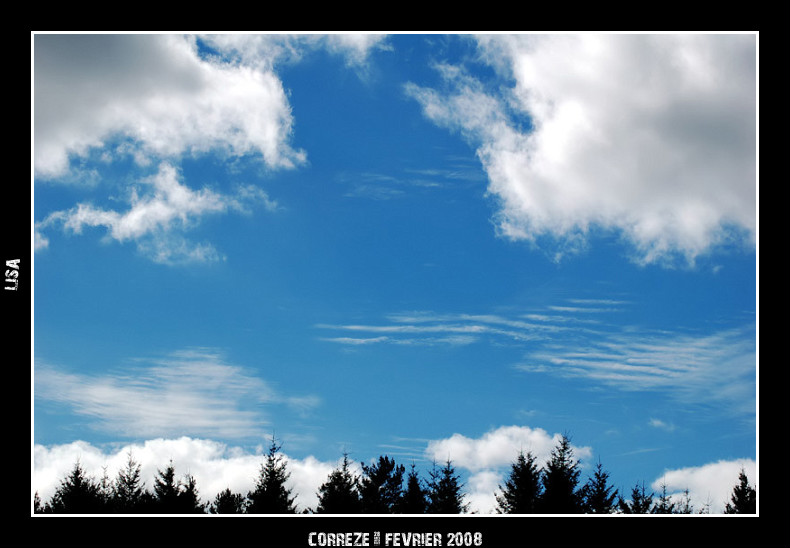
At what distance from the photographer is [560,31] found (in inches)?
530

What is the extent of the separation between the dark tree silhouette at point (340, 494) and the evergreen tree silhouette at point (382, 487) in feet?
4.58

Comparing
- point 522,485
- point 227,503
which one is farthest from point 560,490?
point 227,503

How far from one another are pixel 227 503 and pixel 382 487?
620 inches

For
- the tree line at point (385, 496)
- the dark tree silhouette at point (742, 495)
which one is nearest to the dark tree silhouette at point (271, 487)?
the tree line at point (385, 496)

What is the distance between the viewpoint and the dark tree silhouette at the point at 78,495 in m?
57.5

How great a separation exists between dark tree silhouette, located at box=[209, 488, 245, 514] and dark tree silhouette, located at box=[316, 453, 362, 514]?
9804 mm

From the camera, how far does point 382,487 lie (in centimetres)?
6066

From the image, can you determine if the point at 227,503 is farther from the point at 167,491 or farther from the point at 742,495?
the point at 742,495

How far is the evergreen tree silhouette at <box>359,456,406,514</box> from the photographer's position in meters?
58.4

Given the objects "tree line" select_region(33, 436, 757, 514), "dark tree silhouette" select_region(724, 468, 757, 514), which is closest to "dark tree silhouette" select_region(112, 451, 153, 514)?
"tree line" select_region(33, 436, 757, 514)

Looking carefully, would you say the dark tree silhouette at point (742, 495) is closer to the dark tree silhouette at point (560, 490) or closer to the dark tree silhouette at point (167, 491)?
the dark tree silhouette at point (560, 490)
